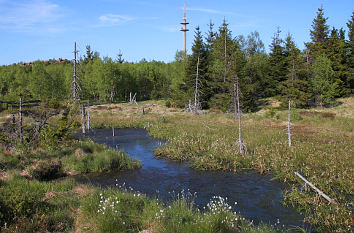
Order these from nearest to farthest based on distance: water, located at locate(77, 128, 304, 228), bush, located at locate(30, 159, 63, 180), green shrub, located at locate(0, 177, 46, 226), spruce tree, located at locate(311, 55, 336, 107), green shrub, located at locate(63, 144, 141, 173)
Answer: green shrub, located at locate(0, 177, 46, 226) → water, located at locate(77, 128, 304, 228) → bush, located at locate(30, 159, 63, 180) → green shrub, located at locate(63, 144, 141, 173) → spruce tree, located at locate(311, 55, 336, 107)

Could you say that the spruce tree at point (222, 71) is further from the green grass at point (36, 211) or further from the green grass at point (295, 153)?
the green grass at point (36, 211)

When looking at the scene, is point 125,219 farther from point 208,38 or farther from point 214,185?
point 208,38

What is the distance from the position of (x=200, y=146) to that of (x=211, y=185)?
6718 mm

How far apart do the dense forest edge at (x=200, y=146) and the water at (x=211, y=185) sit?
0.63 m

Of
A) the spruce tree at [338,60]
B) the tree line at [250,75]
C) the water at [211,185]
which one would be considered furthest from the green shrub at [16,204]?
the spruce tree at [338,60]

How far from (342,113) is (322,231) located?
101 ft

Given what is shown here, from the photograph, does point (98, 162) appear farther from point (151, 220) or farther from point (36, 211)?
point (151, 220)

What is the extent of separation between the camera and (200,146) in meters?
21.7

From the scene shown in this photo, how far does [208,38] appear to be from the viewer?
2117 inches

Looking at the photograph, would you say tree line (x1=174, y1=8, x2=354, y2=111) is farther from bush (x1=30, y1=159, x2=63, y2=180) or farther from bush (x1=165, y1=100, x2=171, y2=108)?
bush (x1=30, y1=159, x2=63, y2=180)

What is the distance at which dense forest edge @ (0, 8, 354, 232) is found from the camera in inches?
342

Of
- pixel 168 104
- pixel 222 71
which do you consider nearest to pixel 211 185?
pixel 222 71

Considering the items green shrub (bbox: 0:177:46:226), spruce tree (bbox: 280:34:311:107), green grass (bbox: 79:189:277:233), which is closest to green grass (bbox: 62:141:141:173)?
green shrub (bbox: 0:177:46:226)

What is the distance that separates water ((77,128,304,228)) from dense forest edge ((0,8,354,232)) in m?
0.63
